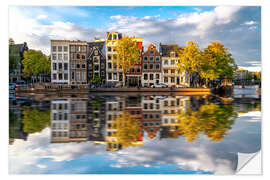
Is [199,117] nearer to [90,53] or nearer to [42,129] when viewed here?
[42,129]

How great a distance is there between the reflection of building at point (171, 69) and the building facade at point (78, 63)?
8.24m

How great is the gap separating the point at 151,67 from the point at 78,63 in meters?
9.12

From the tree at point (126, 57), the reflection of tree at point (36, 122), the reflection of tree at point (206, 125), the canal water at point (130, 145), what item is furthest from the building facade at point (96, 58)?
the canal water at point (130, 145)

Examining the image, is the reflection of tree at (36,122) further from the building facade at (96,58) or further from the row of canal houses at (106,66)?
the building facade at (96,58)

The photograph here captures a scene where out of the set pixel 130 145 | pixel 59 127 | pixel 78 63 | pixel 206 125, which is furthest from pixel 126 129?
pixel 78 63

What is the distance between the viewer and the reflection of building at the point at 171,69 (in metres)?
18.0

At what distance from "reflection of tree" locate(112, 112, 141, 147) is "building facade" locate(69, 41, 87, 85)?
13.3 m

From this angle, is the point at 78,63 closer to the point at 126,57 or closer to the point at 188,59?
the point at 126,57

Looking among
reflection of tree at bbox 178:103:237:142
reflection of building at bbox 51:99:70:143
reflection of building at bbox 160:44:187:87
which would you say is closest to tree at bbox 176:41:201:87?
reflection of building at bbox 160:44:187:87

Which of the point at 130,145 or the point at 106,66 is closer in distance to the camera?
the point at 130,145

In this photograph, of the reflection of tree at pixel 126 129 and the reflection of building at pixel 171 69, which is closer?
the reflection of tree at pixel 126 129

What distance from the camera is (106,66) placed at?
95.4 feet

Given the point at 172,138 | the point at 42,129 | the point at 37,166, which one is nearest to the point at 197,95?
the point at 172,138
